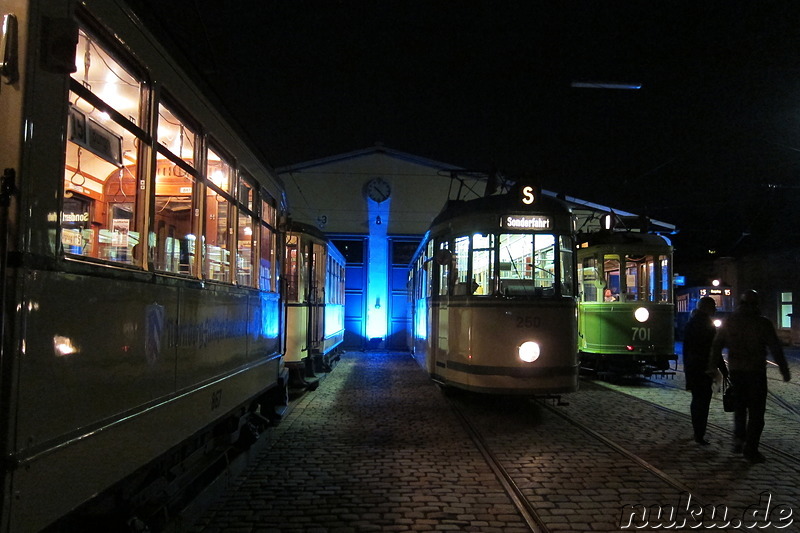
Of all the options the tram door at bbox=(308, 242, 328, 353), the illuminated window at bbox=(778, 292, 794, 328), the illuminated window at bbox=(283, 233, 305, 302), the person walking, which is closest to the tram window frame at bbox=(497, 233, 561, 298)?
the person walking

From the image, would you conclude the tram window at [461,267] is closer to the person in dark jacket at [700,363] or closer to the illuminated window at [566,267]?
the illuminated window at [566,267]

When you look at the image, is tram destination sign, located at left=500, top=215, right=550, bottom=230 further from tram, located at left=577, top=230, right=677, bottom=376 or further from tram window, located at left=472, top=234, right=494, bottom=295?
tram, located at left=577, top=230, right=677, bottom=376

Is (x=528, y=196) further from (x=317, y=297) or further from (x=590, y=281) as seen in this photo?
(x=590, y=281)

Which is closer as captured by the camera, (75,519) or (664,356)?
(75,519)

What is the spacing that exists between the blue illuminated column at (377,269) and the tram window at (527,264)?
43.7 feet

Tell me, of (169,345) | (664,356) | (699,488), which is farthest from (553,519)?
(664,356)

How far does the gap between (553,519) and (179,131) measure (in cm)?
373

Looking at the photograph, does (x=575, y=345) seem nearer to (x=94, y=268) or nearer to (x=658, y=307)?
(x=658, y=307)

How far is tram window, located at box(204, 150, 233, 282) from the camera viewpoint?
13.1 feet

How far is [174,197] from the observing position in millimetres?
3439

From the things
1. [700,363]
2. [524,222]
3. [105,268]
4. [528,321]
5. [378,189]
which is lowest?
[700,363]

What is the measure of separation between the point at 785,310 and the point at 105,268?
2731 centimetres

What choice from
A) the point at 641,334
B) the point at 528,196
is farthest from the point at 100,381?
the point at 641,334

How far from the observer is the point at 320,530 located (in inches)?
152
